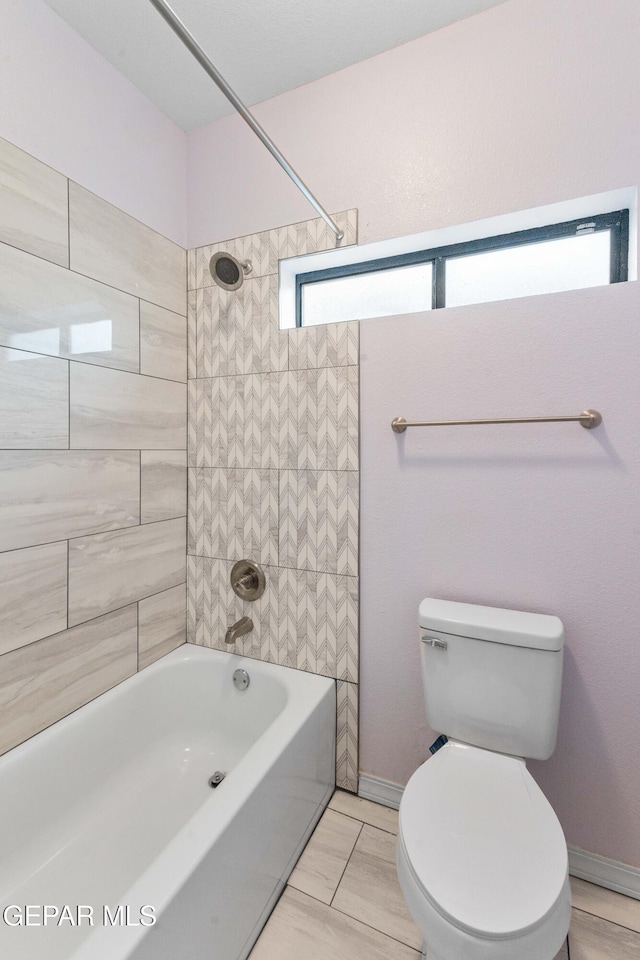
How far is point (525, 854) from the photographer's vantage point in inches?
37.1

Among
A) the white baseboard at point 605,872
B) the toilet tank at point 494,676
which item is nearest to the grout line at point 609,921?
the white baseboard at point 605,872

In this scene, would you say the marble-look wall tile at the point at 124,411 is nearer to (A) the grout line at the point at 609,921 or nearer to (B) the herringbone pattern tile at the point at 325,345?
(B) the herringbone pattern tile at the point at 325,345

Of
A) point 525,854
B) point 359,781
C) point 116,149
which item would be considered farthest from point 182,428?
point 525,854

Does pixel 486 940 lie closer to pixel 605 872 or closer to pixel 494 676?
pixel 494 676

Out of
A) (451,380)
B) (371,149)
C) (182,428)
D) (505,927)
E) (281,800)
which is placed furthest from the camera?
(182,428)

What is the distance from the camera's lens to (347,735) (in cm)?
169

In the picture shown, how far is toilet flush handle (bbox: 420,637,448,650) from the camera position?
4.48 feet

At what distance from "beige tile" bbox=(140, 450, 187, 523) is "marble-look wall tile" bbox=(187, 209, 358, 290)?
30.2 inches

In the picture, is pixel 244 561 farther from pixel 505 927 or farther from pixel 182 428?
pixel 505 927

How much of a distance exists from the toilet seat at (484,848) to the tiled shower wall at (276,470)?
0.58m

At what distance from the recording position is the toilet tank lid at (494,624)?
1.26 metres

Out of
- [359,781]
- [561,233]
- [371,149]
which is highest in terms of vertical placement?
[371,149]

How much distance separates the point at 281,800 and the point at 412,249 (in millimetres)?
1914

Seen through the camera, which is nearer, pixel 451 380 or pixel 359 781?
pixel 451 380
